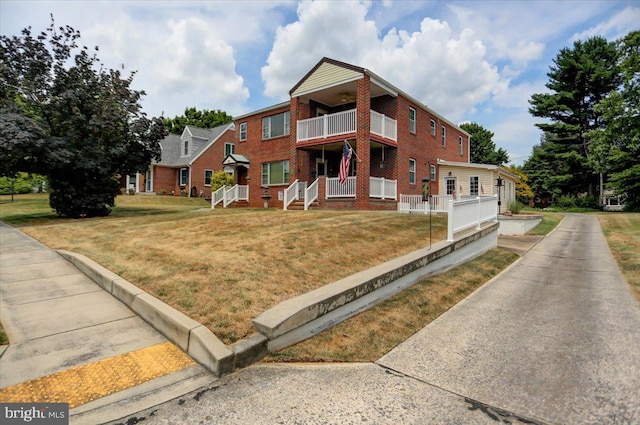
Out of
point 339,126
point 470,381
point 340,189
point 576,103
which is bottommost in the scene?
point 470,381

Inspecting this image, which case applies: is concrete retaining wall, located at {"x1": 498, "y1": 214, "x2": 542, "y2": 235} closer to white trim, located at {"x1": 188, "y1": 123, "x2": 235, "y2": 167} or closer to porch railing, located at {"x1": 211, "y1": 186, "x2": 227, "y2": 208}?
porch railing, located at {"x1": 211, "y1": 186, "x2": 227, "y2": 208}

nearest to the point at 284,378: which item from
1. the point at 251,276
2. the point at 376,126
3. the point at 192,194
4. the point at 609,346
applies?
the point at 251,276

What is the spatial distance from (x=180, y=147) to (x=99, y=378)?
3660 cm

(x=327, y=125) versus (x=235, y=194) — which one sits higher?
(x=327, y=125)

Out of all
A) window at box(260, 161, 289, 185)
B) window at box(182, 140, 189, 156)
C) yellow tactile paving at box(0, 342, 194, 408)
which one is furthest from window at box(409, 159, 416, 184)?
window at box(182, 140, 189, 156)

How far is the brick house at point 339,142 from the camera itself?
1598 cm

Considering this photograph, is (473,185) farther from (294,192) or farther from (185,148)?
(185,148)

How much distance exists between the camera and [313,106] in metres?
19.2

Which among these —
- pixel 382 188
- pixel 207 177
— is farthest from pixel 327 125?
pixel 207 177

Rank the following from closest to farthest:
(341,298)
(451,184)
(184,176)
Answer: (341,298) < (451,184) < (184,176)

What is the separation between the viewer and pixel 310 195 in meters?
16.7

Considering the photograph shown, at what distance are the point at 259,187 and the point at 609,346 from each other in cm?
1931

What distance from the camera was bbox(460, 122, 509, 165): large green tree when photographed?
166 feet

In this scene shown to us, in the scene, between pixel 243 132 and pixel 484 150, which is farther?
pixel 484 150
